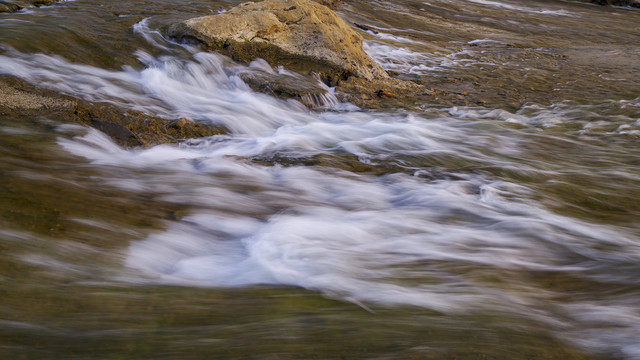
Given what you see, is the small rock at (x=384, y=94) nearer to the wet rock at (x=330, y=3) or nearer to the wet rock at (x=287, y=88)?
the wet rock at (x=287, y=88)

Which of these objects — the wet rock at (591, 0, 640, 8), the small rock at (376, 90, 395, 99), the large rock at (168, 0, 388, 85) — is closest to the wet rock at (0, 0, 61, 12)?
the large rock at (168, 0, 388, 85)

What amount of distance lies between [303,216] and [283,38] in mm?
3850

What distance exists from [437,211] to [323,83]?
10.9ft

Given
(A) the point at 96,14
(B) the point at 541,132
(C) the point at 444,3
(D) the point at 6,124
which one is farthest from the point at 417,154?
(C) the point at 444,3

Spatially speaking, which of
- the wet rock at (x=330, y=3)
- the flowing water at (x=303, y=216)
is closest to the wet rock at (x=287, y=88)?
the flowing water at (x=303, y=216)

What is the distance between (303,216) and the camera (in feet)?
12.8

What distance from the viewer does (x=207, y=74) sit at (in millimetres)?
6613

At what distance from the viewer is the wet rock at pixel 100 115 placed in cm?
483

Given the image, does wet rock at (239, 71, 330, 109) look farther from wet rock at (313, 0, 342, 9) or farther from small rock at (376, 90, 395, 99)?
wet rock at (313, 0, 342, 9)

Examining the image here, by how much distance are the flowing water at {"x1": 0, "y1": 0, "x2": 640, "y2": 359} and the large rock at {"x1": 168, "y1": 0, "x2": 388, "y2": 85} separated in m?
0.37

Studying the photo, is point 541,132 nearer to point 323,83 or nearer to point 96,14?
point 323,83

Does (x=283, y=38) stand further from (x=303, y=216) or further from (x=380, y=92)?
(x=303, y=216)

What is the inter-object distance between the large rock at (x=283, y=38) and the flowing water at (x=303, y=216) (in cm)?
37

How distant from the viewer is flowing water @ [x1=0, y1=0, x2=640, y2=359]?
2.37 m
